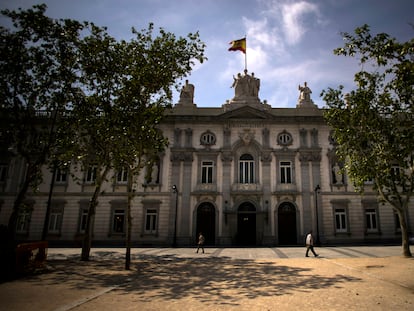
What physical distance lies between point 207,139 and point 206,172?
11.1ft

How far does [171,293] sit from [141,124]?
867cm

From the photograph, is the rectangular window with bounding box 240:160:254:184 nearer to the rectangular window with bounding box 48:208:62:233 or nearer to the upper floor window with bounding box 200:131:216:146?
the upper floor window with bounding box 200:131:216:146

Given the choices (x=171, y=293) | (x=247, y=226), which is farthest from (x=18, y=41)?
(x=247, y=226)

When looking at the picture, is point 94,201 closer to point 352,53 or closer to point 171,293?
point 171,293

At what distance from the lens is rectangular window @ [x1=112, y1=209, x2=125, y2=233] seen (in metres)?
26.5

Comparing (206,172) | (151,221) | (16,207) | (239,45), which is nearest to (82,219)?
(151,221)

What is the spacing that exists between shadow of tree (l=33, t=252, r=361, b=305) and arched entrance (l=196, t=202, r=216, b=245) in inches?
453

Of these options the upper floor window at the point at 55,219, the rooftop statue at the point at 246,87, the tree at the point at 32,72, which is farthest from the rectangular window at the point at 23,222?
the rooftop statue at the point at 246,87

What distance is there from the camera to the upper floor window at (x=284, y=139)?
28052 millimetres

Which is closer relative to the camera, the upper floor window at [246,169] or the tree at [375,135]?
the tree at [375,135]

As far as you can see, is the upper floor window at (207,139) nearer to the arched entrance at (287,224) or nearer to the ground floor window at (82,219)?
the arched entrance at (287,224)

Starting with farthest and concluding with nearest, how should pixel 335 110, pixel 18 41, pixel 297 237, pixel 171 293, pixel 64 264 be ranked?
pixel 297 237
pixel 335 110
pixel 64 264
pixel 18 41
pixel 171 293

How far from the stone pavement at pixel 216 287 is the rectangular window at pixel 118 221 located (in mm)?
12361

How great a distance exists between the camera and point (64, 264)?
14.2 meters
